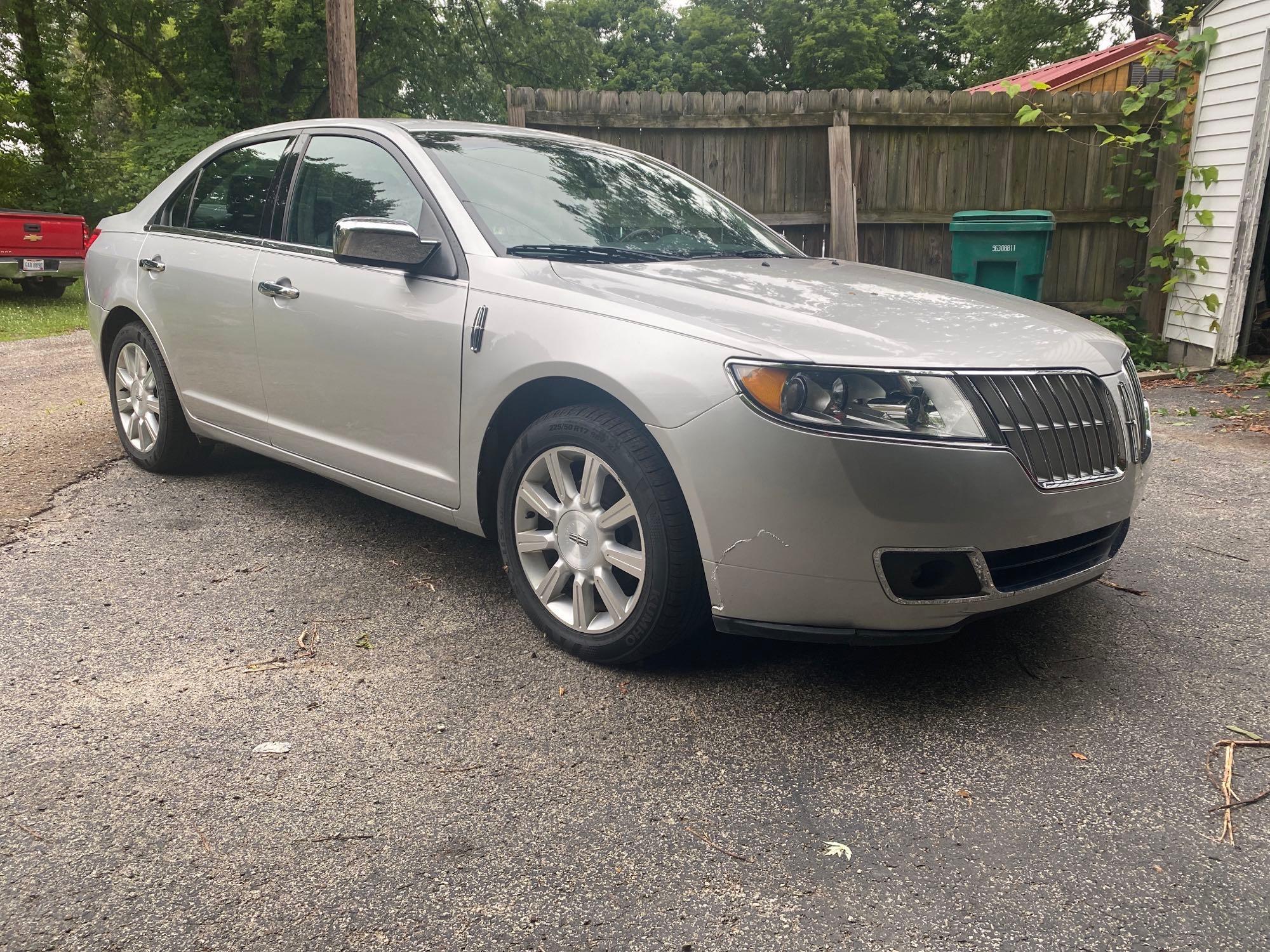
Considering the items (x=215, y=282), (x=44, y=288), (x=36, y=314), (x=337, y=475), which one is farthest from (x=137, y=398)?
(x=44, y=288)

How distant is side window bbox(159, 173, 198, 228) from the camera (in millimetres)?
4809

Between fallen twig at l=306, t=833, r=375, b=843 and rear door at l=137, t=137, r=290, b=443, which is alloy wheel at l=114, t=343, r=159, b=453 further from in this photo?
fallen twig at l=306, t=833, r=375, b=843

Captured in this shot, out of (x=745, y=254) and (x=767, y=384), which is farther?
(x=745, y=254)

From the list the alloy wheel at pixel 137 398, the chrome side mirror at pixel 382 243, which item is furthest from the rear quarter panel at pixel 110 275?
the chrome side mirror at pixel 382 243

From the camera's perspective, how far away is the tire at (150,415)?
4.88 metres

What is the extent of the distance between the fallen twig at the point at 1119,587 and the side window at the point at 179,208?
425 centimetres

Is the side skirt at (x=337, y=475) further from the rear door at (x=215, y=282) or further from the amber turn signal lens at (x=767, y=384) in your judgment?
the amber turn signal lens at (x=767, y=384)

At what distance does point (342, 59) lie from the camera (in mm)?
9320

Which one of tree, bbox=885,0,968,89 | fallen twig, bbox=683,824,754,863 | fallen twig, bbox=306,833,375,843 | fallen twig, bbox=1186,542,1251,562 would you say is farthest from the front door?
tree, bbox=885,0,968,89

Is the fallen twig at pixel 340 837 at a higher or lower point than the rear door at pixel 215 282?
lower

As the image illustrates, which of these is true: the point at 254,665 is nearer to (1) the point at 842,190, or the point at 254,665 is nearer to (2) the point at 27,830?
(2) the point at 27,830

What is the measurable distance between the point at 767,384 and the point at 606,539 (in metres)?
0.72

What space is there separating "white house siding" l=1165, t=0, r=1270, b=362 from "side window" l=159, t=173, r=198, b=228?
25.4 feet

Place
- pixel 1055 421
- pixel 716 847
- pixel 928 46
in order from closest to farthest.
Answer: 1. pixel 716 847
2. pixel 1055 421
3. pixel 928 46
